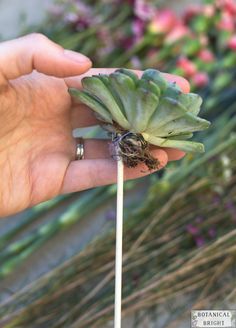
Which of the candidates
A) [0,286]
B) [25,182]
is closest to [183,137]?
[25,182]

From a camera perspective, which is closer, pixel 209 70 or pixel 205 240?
pixel 205 240

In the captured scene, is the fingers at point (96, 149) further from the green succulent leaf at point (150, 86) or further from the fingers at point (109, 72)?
the green succulent leaf at point (150, 86)

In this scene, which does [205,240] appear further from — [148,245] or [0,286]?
[0,286]

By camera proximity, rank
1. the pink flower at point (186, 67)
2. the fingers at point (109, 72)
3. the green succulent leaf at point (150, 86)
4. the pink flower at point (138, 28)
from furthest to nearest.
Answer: the pink flower at point (138, 28)
the pink flower at point (186, 67)
the fingers at point (109, 72)
the green succulent leaf at point (150, 86)

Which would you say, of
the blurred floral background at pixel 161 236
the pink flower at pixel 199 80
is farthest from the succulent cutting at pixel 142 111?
the pink flower at pixel 199 80

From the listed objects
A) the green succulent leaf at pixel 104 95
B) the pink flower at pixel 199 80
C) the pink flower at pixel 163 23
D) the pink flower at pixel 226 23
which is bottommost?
the green succulent leaf at pixel 104 95

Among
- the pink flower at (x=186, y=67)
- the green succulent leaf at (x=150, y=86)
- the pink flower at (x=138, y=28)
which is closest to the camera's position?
the green succulent leaf at (x=150, y=86)

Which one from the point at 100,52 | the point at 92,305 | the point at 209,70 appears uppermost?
the point at 100,52
